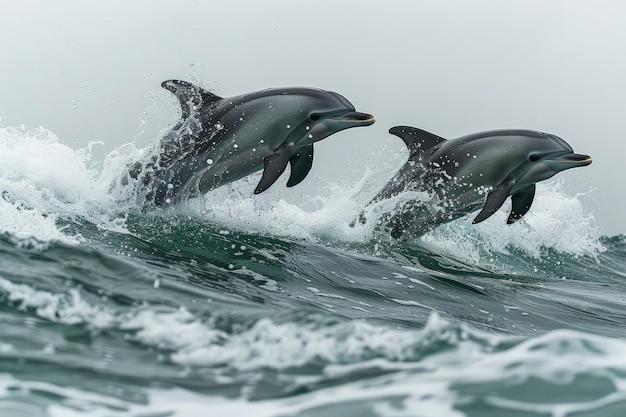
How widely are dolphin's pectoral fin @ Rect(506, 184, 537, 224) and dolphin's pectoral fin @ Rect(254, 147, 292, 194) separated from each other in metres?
4.15

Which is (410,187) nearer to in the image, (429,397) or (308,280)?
(308,280)

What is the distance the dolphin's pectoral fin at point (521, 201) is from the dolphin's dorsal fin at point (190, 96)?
17.1 ft

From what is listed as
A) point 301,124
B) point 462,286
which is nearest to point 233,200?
point 301,124

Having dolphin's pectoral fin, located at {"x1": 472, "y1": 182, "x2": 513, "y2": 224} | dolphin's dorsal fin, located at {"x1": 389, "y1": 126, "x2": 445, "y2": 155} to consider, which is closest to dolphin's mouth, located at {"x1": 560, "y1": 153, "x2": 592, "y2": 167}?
dolphin's pectoral fin, located at {"x1": 472, "y1": 182, "x2": 513, "y2": 224}

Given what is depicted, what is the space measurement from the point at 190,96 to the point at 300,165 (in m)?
1.90

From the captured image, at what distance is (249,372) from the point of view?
11.6ft

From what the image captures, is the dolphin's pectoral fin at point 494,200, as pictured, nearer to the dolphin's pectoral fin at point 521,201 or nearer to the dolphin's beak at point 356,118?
the dolphin's pectoral fin at point 521,201

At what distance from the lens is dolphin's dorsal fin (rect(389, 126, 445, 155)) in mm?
12141

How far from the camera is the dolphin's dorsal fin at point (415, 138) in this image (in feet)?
39.8

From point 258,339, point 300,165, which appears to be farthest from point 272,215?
point 258,339

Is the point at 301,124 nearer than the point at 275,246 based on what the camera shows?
No

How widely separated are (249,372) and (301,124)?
7.54 m

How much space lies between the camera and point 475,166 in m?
11.9

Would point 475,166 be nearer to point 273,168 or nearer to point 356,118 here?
point 356,118
